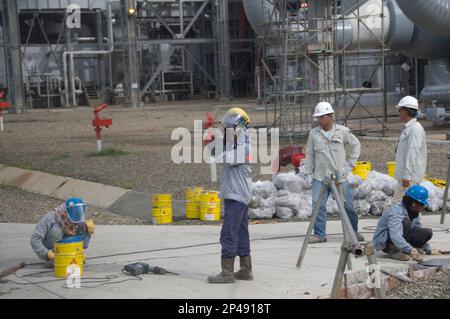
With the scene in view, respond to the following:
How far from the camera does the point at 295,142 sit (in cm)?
2333

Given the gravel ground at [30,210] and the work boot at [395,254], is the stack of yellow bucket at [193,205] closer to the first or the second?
the gravel ground at [30,210]

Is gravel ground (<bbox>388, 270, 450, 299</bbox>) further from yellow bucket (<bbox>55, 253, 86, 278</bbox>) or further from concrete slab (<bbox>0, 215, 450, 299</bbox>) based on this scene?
yellow bucket (<bbox>55, 253, 86, 278</bbox>)

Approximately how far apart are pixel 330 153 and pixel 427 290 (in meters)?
2.70

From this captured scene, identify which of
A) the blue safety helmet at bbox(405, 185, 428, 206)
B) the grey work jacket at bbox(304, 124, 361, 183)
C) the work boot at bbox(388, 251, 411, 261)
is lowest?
the work boot at bbox(388, 251, 411, 261)

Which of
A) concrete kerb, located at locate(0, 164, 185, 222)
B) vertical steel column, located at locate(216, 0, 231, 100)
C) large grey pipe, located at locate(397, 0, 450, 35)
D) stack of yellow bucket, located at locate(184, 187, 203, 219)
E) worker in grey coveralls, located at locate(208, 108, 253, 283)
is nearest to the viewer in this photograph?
worker in grey coveralls, located at locate(208, 108, 253, 283)

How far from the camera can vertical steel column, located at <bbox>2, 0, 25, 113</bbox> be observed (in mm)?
45125

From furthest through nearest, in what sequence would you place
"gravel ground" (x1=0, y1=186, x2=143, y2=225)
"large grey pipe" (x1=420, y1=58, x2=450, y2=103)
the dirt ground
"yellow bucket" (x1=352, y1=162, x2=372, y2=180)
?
"large grey pipe" (x1=420, y1=58, x2=450, y2=103) → the dirt ground → "yellow bucket" (x1=352, y1=162, x2=372, y2=180) → "gravel ground" (x1=0, y1=186, x2=143, y2=225)

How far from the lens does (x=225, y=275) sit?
26.0 feet

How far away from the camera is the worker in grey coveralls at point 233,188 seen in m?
7.89

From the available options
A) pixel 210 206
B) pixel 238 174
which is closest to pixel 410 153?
pixel 238 174

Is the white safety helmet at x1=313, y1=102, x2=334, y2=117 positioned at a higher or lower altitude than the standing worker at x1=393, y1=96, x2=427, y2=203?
higher

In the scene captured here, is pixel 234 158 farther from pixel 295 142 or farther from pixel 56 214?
pixel 295 142

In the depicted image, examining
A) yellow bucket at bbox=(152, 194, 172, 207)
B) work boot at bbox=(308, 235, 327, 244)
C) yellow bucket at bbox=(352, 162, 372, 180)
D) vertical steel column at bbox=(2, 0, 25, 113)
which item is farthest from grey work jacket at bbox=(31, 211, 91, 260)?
vertical steel column at bbox=(2, 0, 25, 113)

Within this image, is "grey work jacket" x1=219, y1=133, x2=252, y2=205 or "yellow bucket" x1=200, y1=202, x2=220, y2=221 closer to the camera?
"grey work jacket" x1=219, y1=133, x2=252, y2=205
